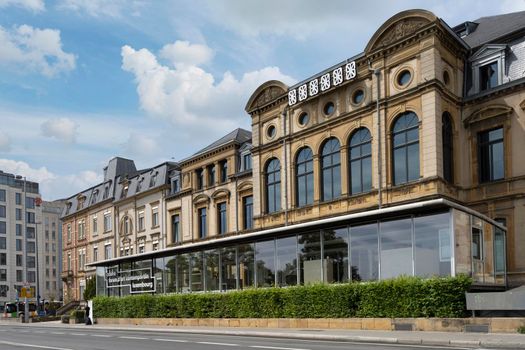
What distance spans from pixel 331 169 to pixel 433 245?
13936mm

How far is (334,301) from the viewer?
2798cm

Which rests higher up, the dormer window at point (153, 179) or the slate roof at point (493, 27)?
the slate roof at point (493, 27)

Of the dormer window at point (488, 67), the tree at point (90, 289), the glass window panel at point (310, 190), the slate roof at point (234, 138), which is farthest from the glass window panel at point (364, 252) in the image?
the tree at point (90, 289)

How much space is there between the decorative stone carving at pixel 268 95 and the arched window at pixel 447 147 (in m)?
12.1

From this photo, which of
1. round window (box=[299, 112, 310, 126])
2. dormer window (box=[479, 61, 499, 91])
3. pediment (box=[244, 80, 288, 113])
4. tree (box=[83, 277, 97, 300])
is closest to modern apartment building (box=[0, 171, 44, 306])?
tree (box=[83, 277, 97, 300])

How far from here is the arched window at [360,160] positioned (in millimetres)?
37000

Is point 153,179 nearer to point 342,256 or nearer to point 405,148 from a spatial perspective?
point 405,148

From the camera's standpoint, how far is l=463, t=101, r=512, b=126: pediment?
3316cm

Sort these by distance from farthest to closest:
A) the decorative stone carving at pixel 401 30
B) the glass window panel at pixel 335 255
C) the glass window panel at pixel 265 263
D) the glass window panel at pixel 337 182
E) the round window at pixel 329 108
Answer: the round window at pixel 329 108, the glass window panel at pixel 337 182, the decorative stone carving at pixel 401 30, the glass window panel at pixel 265 263, the glass window panel at pixel 335 255

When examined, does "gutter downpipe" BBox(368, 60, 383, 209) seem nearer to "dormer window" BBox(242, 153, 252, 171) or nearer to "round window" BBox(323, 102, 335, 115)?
"round window" BBox(323, 102, 335, 115)

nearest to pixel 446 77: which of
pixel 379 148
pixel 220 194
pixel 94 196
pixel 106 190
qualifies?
pixel 379 148

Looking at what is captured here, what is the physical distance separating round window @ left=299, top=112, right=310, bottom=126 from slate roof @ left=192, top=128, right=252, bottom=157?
9252mm

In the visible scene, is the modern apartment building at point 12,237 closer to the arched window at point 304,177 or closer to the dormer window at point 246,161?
the dormer window at point 246,161

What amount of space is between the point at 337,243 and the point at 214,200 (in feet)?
77.9
